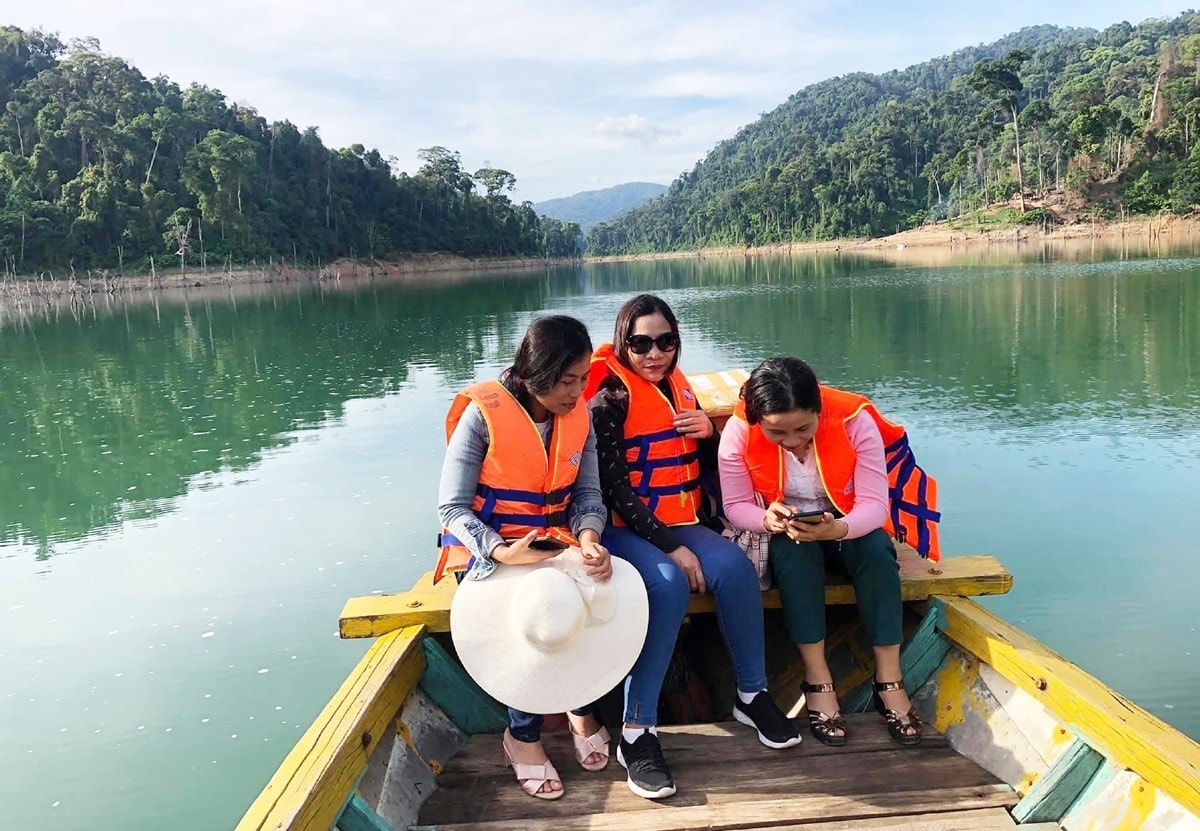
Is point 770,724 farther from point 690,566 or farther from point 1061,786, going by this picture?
point 1061,786

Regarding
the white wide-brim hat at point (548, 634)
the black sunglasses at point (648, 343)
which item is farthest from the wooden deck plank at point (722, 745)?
the black sunglasses at point (648, 343)

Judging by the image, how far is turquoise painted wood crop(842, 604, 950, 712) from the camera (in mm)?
2787

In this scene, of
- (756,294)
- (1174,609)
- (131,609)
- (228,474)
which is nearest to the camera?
(1174,609)

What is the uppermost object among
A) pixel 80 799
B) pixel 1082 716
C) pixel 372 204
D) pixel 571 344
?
pixel 372 204

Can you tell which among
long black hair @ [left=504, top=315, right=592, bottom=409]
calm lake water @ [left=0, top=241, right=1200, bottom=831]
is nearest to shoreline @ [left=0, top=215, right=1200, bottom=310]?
calm lake water @ [left=0, top=241, right=1200, bottom=831]

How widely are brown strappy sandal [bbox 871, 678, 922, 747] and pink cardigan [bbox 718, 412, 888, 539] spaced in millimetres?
471

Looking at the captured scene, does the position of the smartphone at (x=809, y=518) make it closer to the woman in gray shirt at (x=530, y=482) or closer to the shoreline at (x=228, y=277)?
the woman in gray shirt at (x=530, y=482)

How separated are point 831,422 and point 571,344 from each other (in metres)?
0.93

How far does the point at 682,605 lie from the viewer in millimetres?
2453

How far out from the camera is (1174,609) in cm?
471

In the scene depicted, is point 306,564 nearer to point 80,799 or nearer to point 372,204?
point 80,799

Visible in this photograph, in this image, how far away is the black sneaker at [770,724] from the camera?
2.49 m

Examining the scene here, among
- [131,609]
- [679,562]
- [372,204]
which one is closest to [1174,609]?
[679,562]

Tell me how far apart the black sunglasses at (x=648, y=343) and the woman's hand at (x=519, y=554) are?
80 cm
